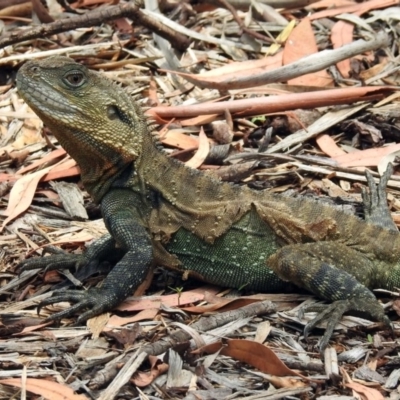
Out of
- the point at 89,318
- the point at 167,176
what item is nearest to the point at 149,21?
the point at 167,176

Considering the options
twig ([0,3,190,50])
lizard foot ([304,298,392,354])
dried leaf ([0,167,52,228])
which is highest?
twig ([0,3,190,50])

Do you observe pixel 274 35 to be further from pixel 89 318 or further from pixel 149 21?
pixel 89 318

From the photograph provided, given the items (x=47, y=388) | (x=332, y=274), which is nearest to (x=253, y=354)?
(x=332, y=274)

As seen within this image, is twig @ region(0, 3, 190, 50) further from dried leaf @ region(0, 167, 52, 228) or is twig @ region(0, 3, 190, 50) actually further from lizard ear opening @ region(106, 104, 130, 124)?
lizard ear opening @ region(106, 104, 130, 124)

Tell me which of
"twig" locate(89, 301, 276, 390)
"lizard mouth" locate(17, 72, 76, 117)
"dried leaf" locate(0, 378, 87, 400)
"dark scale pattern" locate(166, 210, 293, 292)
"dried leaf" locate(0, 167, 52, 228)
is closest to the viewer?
"dried leaf" locate(0, 378, 87, 400)

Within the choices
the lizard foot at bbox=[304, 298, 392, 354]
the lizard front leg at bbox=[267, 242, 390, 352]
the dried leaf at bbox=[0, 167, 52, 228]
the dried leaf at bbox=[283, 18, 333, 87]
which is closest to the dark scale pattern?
the lizard front leg at bbox=[267, 242, 390, 352]
